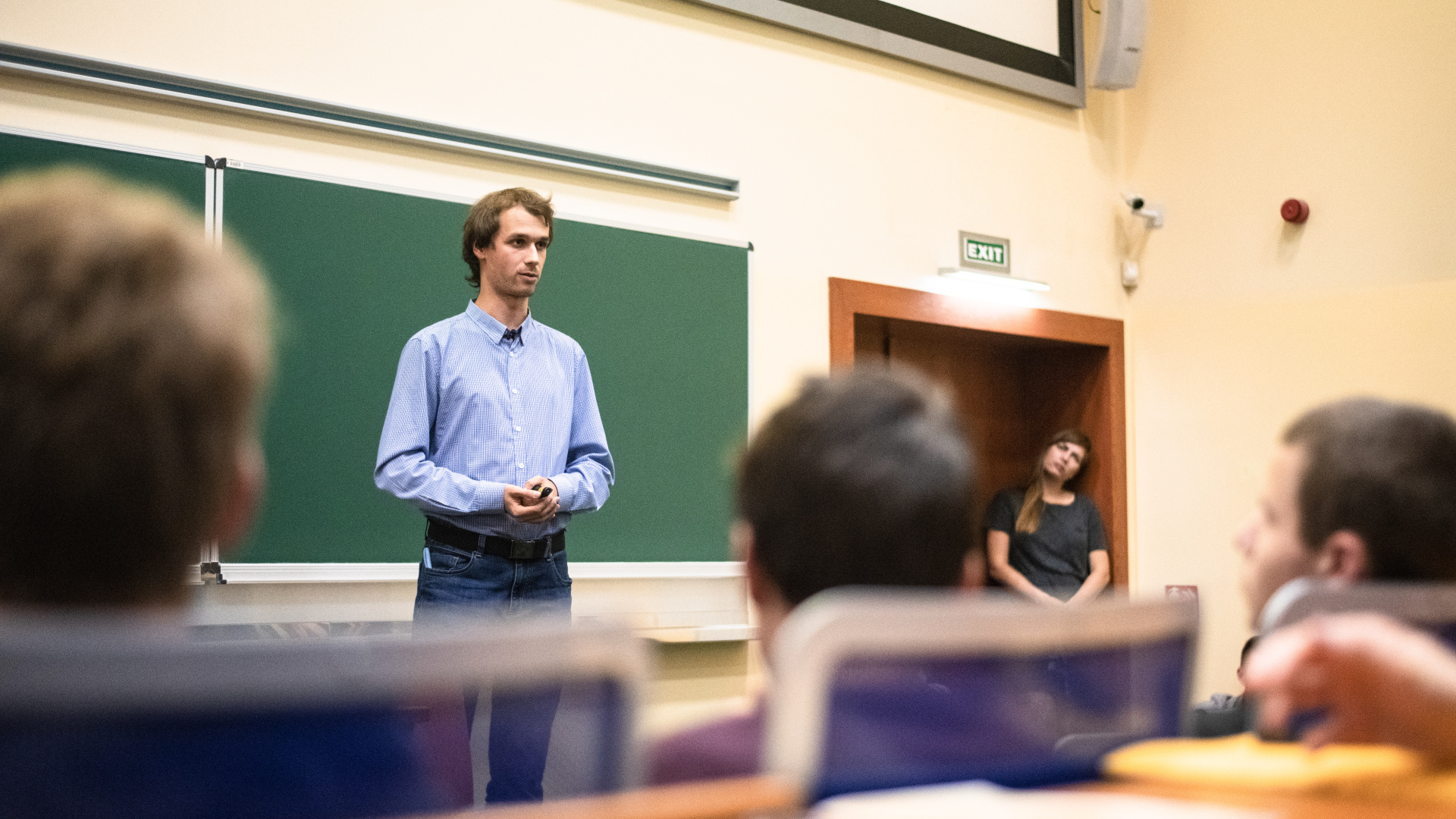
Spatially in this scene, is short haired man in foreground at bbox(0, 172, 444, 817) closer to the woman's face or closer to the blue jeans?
the blue jeans

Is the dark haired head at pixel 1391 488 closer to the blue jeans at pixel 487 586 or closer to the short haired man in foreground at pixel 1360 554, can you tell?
the short haired man in foreground at pixel 1360 554

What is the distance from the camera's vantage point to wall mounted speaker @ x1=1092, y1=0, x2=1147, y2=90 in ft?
17.5

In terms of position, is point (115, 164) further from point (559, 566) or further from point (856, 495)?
point (856, 495)

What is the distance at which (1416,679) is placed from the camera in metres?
0.68

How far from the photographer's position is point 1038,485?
5.30 metres

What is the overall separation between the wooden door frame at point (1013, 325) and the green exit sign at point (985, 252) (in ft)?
0.50

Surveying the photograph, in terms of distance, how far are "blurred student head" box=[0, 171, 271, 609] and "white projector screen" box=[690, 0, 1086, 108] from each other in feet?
13.2

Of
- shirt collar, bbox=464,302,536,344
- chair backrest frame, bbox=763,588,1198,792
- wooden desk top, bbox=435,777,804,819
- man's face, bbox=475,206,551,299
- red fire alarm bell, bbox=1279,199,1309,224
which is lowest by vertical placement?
wooden desk top, bbox=435,777,804,819

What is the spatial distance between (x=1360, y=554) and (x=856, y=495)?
1.26ft

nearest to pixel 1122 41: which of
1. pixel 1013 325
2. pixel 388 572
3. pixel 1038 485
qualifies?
pixel 1013 325

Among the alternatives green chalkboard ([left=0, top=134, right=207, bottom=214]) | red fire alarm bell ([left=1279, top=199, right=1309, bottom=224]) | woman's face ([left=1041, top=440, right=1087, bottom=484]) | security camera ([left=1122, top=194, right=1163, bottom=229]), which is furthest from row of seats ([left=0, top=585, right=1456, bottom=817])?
security camera ([left=1122, top=194, right=1163, bottom=229])

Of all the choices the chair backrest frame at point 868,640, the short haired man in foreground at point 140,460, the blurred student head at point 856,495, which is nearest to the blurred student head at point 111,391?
the short haired man in foreground at point 140,460

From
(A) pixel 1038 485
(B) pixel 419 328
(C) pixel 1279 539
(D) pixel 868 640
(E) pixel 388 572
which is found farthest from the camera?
(A) pixel 1038 485

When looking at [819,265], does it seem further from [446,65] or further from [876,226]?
[446,65]
